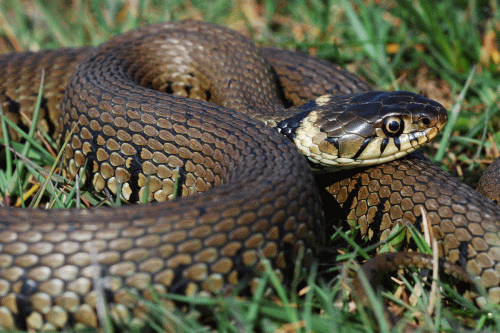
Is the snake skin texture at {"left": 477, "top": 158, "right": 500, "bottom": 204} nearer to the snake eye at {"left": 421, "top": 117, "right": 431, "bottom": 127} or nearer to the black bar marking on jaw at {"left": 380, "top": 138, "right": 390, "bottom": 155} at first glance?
the snake eye at {"left": 421, "top": 117, "right": 431, "bottom": 127}

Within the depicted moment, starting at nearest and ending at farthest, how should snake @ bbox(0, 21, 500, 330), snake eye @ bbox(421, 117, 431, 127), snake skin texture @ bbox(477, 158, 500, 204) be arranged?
snake @ bbox(0, 21, 500, 330) < snake skin texture @ bbox(477, 158, 500, 204) < snake eye @ bbox(421, 117, 431, 127)

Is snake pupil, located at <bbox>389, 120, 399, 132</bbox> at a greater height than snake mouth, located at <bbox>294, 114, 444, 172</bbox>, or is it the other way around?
snake pupil, located at <bbox>389, 120, 399, 132</bbox>

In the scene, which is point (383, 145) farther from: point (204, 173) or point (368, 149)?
point (204, 173)

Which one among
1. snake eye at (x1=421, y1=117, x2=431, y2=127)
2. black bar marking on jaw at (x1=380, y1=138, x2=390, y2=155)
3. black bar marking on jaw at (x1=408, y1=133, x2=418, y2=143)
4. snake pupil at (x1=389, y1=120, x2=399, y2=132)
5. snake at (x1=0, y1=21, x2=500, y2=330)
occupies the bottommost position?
snake at (x1=0, y1=21, x2=500, y2=330)

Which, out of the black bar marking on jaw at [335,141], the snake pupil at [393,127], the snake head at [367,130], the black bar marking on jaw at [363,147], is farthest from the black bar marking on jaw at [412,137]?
the black bar marking on jaw at [335,141]

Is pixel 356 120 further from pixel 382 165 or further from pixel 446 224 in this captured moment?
pixel 446 224

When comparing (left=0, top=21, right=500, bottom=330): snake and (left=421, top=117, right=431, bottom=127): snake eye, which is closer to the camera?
(left=0, top=21, right=500, bottom=330): snake

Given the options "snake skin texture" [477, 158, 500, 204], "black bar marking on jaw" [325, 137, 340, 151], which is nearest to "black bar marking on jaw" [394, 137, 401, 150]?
"black bar marking on jaw" [325, 137, 340, 151]

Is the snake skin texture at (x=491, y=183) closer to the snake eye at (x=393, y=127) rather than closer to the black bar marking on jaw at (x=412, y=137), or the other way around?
the black bar marking on jaw at (x=412, y=137)

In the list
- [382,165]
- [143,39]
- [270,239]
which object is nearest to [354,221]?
[382,165]
